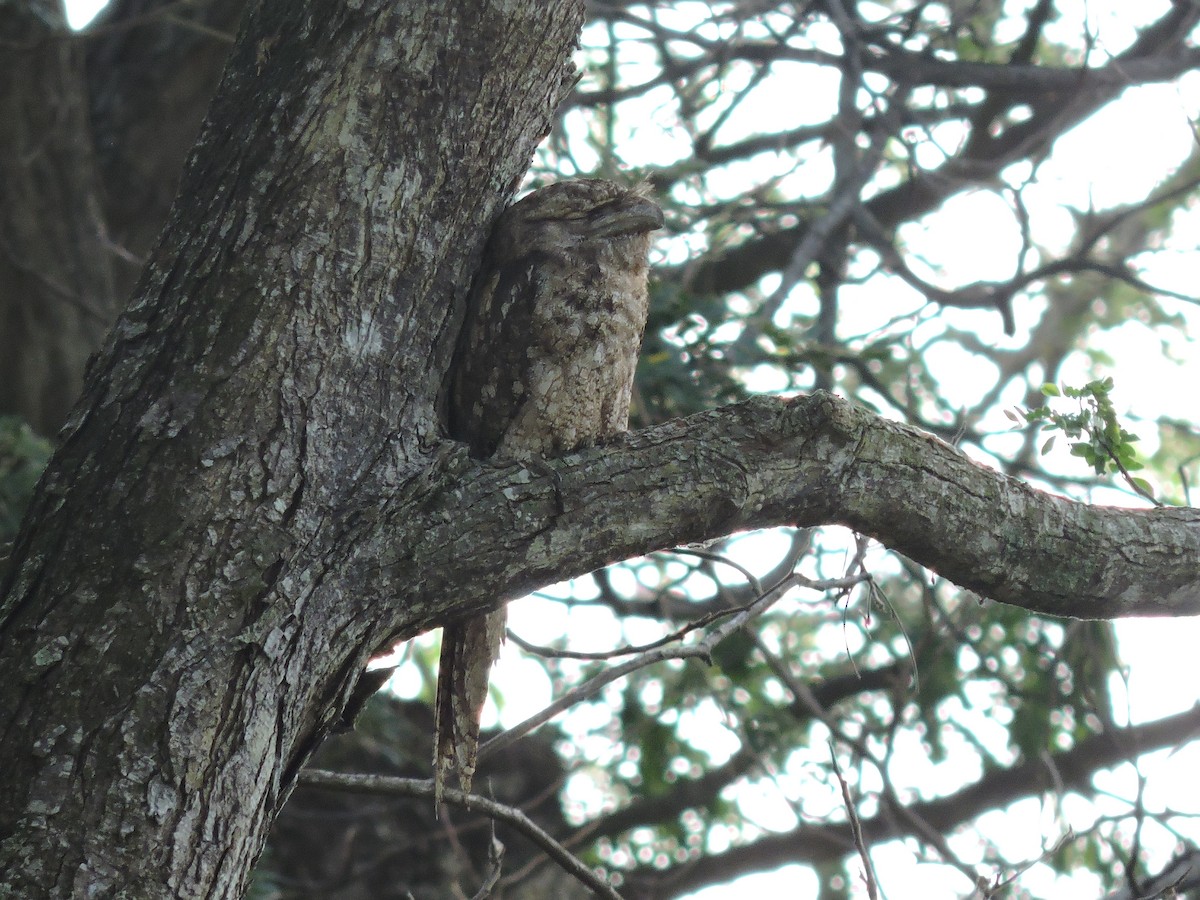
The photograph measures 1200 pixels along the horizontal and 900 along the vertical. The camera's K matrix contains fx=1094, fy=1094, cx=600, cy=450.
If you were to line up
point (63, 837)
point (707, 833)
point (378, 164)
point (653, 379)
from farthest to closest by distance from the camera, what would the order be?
1. point (707, 833)
2. point (653, 379)
3. point (378, 164)
4. point (63, 837)

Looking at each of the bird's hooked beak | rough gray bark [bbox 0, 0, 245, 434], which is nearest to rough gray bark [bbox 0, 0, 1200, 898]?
the bird's hooked beak

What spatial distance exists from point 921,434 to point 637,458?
0.54 m

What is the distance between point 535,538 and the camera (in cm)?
170

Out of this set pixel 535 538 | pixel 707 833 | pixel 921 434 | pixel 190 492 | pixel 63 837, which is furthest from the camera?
pixel 707 833

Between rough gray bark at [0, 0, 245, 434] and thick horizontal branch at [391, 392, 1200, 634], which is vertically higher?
rough gray bark at [0, 0, 245, 434]

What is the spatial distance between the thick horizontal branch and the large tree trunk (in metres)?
0.11

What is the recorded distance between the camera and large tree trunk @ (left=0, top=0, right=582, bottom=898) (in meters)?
1.46

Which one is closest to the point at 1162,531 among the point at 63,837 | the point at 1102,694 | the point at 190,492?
the point at 190,492

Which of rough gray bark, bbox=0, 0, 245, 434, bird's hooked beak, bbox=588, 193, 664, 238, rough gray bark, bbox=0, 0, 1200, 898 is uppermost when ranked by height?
rough gray bark, bbox=0, 0, 245, 434

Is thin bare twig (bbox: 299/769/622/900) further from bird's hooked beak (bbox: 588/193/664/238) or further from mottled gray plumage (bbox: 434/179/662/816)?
bird's hooked beak (bbox: 588/193/664/238)

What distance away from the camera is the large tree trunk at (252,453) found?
1458 mm

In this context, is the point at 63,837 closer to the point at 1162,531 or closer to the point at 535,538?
the point at 535,538

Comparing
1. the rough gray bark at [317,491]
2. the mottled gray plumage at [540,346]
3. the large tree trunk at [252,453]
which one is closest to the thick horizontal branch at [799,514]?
the rough gray bark at [317,491]

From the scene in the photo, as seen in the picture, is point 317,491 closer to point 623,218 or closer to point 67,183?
point 623,218
